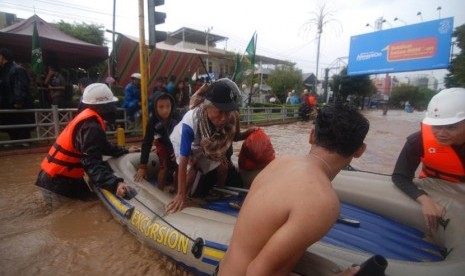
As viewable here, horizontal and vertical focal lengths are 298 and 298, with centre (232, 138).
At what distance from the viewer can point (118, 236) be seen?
9.90 ft

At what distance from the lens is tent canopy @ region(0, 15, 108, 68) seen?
7.67 metres

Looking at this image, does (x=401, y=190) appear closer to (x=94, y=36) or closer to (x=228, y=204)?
(x=228, y=204)

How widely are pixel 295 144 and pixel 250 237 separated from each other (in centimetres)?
765

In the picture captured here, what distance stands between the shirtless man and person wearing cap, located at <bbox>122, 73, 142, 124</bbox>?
683 centimetres

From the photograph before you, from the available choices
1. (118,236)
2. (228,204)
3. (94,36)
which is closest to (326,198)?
(228,204)

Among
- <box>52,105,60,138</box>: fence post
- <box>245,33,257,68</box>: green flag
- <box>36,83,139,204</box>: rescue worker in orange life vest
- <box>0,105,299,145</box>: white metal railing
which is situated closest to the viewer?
<box>36,83,139,204</box>: rescue worker in orange life vest

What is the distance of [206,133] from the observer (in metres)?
2.77

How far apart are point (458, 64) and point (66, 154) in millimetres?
17426

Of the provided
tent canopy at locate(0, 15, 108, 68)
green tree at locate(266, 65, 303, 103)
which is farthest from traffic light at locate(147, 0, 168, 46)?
green tree at locate(266, 65, 303, 103)

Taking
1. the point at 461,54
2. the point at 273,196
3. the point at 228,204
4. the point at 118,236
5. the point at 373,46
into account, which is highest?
the point at 373,46

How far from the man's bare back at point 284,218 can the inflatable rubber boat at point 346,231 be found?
459 millimetres

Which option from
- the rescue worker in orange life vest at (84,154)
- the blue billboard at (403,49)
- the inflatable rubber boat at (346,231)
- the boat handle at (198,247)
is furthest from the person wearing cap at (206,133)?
the blue billboard at (403,49)

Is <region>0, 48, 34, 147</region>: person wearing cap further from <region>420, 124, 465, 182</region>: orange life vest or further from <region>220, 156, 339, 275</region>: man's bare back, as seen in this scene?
<region>420, 124, 465, 182</region>: orange life vest

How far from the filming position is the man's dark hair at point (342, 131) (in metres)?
1.26
